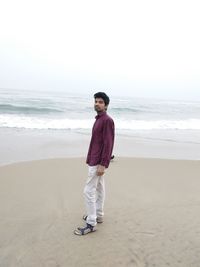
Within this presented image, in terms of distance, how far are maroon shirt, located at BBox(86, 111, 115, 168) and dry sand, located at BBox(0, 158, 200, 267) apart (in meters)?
0.92

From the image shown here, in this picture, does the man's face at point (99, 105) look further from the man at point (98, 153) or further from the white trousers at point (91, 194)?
the white trousers at point (91, 194)

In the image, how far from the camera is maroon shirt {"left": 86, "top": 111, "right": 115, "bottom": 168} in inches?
140

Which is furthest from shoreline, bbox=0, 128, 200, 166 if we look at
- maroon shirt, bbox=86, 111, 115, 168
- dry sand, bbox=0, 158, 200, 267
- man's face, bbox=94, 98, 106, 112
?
man's face, bbox=94, 98, 106, 112

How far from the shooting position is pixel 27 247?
10.8 ft

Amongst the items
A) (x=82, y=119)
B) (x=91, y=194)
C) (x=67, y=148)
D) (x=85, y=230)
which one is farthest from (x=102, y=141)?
(x=82, y=119)

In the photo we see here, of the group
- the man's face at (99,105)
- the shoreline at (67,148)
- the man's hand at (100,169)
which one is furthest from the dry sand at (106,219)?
the shoreline at (67,148)


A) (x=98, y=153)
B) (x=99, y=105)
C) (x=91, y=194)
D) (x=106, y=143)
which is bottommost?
(x=91, y=194)

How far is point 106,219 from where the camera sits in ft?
13.5

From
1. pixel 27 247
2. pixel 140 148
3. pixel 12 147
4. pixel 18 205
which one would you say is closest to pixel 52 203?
pixel 18 205

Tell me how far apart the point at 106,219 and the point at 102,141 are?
119 cm

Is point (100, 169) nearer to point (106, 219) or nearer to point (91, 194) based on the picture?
point (91, 194)

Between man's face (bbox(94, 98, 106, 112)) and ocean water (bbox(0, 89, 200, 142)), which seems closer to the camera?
man's face (bbox(94, 98, 106, 112))

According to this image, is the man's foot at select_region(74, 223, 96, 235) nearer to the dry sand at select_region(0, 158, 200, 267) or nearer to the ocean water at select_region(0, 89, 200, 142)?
the dry sand at select_region(0, 158, 200, 267)

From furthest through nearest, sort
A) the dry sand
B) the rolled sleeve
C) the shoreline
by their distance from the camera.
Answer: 1. the shoreline
2. the rolled sleeve
3. the dry sand
